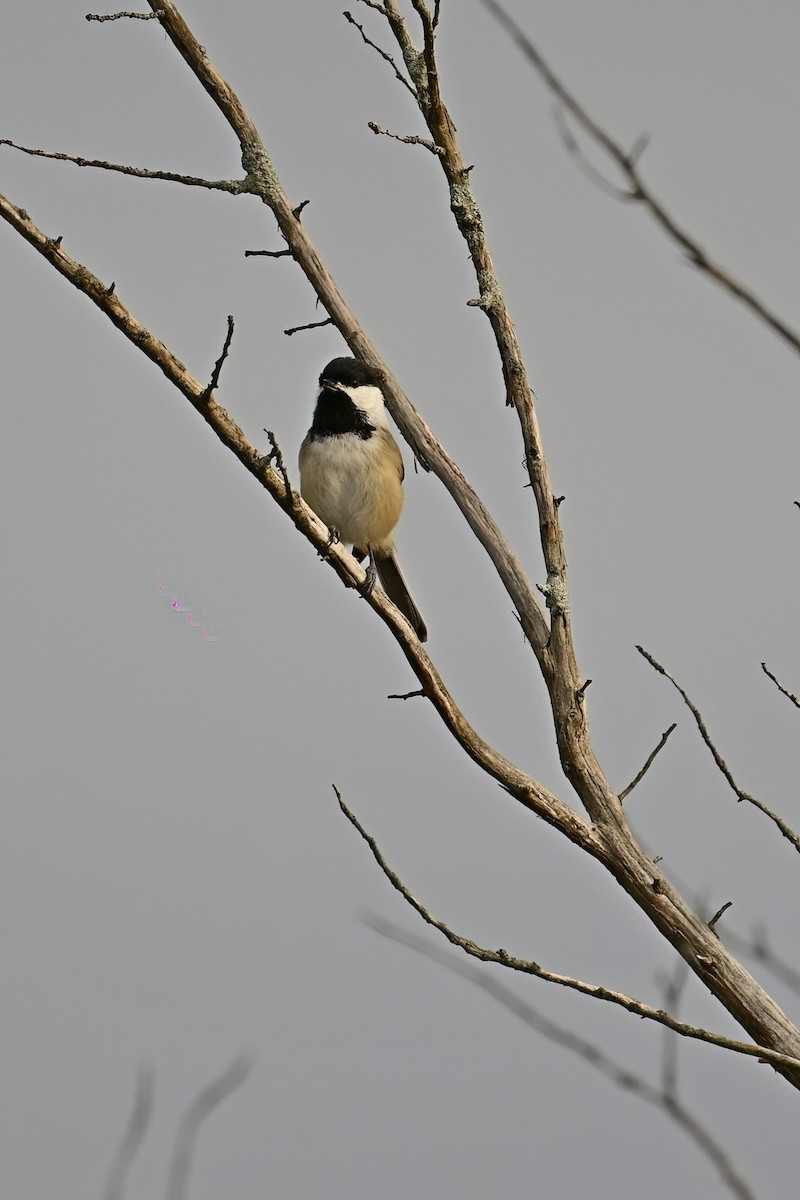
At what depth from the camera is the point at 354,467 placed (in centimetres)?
348

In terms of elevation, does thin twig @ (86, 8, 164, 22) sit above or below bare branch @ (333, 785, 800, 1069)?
above

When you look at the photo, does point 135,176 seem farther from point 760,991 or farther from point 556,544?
point 760,991

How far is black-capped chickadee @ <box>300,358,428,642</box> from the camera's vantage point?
348cm

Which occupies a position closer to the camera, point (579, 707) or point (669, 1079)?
point (669, 1079)

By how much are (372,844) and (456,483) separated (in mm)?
787

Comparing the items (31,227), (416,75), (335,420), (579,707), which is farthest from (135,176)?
(335,420)

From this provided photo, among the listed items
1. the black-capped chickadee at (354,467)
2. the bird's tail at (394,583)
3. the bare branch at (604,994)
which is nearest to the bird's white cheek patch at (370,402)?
the black-capped chickadee at (354,467)

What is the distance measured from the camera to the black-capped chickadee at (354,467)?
3484 millimetres

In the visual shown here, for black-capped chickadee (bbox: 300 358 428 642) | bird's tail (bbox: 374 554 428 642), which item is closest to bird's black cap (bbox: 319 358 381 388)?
black-capped chickadee (bbox: 300 358 428 642)

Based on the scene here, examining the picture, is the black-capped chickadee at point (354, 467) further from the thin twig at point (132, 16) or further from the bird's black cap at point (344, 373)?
the thin twig at point (132, 16)

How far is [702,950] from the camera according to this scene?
6.43 ft

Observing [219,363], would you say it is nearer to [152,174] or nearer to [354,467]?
[152,174]

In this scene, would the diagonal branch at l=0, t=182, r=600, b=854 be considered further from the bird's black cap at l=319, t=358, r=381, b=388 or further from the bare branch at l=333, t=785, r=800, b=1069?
the bird's black cap at l=319, t=358, r=381, b=388

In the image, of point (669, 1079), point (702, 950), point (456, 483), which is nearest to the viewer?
point (669, 1079)
